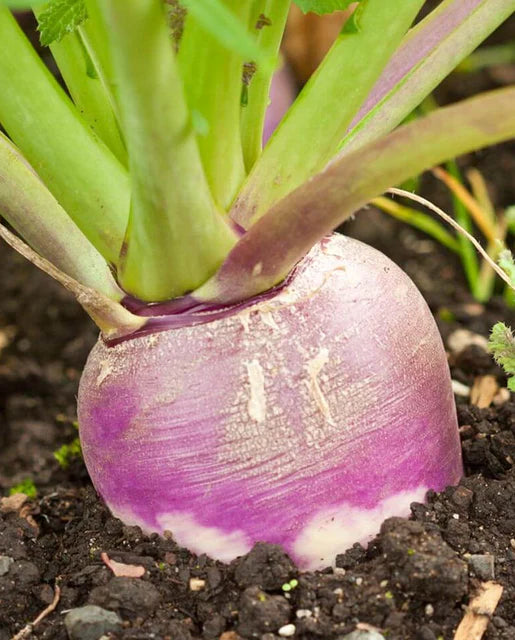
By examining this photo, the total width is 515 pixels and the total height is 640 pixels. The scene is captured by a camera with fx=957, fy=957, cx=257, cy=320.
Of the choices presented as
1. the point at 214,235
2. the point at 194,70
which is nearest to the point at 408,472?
the point at 214,235

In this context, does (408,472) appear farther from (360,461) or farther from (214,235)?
(214,235)

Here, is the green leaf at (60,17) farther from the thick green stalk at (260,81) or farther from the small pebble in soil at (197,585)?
the small pebble in soil at (197,585)

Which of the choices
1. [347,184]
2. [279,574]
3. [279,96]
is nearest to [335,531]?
[279,574]

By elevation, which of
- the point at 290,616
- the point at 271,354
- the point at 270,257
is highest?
the point at 270,257

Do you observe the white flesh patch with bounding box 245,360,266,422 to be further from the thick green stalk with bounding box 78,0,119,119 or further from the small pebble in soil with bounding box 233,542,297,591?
the thick green stalk with bounding box 78,0,119,119

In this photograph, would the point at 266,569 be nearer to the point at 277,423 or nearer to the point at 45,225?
the point at 277,423

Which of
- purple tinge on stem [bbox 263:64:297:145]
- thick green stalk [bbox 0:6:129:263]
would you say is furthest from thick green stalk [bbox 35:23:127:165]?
purple tinge on stem [bbox 263:64:297:145]
